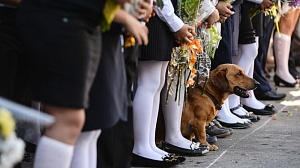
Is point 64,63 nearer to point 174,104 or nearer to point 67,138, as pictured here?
point 67,138

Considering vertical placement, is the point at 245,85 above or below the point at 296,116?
above

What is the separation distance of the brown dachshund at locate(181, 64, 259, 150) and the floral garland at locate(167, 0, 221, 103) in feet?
0.65

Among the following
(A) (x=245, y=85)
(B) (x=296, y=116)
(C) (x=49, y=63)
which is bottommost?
(B) (x=296, y=116)

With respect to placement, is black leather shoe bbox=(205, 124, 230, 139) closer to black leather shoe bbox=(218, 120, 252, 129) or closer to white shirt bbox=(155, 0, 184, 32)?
black leather shoe bbox=(218, 120, 252, 129)

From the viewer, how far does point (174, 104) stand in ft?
18.2

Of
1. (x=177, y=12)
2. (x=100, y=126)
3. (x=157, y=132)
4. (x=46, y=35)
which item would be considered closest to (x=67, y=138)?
(x=100, y=126)

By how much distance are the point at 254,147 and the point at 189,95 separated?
2.31 ft

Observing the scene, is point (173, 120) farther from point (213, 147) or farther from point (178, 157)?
point (213, 147)

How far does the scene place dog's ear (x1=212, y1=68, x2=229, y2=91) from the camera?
235 inches

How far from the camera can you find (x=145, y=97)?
5035 mm

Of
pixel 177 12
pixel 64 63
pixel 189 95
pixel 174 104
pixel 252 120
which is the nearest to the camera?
pixel 64 63

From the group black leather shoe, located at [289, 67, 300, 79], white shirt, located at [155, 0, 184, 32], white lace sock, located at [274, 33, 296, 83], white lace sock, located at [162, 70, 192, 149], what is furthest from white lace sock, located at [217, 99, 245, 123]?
black leather shoe, located at [289, 67, 300, 79]

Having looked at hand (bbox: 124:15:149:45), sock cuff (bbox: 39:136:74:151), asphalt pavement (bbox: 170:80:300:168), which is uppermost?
hand (bbox: 124:15:149:45)

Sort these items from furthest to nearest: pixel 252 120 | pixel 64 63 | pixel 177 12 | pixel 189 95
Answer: pixel 252 120
pixel 189 95
pixel 177 12
pixel 64 63
